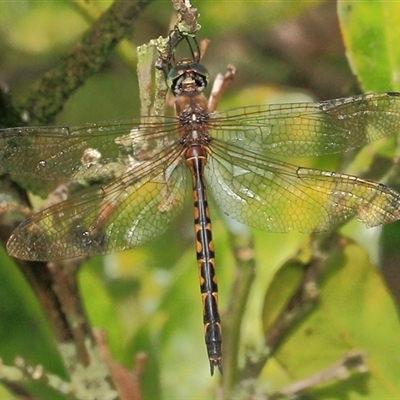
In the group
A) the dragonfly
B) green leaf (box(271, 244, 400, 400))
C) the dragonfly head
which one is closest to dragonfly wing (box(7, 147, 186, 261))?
the dragonfly

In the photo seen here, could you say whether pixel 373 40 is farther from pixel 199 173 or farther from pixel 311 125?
pixel 199 173

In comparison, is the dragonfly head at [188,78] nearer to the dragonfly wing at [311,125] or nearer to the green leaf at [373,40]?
the dragonfly wing at [311,125]

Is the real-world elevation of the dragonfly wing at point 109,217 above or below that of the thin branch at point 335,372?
above

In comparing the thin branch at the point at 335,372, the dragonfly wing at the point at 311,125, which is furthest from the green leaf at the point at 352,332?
the dragonfly wing at the point at 311,125

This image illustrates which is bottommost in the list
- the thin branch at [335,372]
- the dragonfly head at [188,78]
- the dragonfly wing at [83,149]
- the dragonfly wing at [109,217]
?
the thin branch at [335,372]

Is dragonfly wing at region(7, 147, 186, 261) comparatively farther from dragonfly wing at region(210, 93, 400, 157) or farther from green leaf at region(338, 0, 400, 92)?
green leaf at region(338, 0, 400, 92)

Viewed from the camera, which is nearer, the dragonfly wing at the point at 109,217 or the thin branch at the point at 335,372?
the dragonfly wing at the point at 109,217

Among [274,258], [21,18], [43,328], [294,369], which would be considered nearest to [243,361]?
[294,369]

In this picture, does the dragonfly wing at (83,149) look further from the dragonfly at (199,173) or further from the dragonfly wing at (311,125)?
the dragonfly wing at (311,125)
